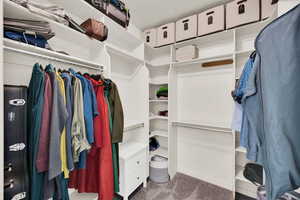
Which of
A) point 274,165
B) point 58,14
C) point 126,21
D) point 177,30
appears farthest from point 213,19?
point 274,165

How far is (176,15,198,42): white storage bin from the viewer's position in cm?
195

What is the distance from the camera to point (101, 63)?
4.84 ft

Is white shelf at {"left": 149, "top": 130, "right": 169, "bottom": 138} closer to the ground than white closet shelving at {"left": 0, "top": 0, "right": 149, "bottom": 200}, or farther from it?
closer to the ground

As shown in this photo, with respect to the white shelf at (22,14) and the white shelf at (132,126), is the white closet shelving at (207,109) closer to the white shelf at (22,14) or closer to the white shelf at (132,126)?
the white shelf at (132,126)

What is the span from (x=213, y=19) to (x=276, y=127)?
1.86m

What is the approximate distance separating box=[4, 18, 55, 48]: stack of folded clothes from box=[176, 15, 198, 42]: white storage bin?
170cm

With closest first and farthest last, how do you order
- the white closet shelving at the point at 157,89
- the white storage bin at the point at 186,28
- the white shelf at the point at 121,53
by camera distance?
the white shelf at the point at 121,53 → the white storage bin at the point at 186,28 → the white closet shelving at the point at 157,89

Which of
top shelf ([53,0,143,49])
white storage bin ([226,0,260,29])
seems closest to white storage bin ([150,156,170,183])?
top shelf ([53,0,143,49])

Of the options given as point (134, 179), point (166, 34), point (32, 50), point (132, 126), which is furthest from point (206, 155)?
point (32, 50)

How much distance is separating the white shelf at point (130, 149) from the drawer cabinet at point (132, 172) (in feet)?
0.09

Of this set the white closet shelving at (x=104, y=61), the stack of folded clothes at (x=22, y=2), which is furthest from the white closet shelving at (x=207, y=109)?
the stack of folded clothes at (x=22, y=2)

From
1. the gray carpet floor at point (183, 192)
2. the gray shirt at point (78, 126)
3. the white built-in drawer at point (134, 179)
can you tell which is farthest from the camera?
the gray carpet floor at point (183, 192)

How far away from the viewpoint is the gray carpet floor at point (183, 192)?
5.88 ft

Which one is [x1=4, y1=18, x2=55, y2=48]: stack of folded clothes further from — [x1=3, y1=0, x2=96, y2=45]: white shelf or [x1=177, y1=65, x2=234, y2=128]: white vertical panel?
[x1=177, y1=65, x2=234, y2=128]: white vertical panel
